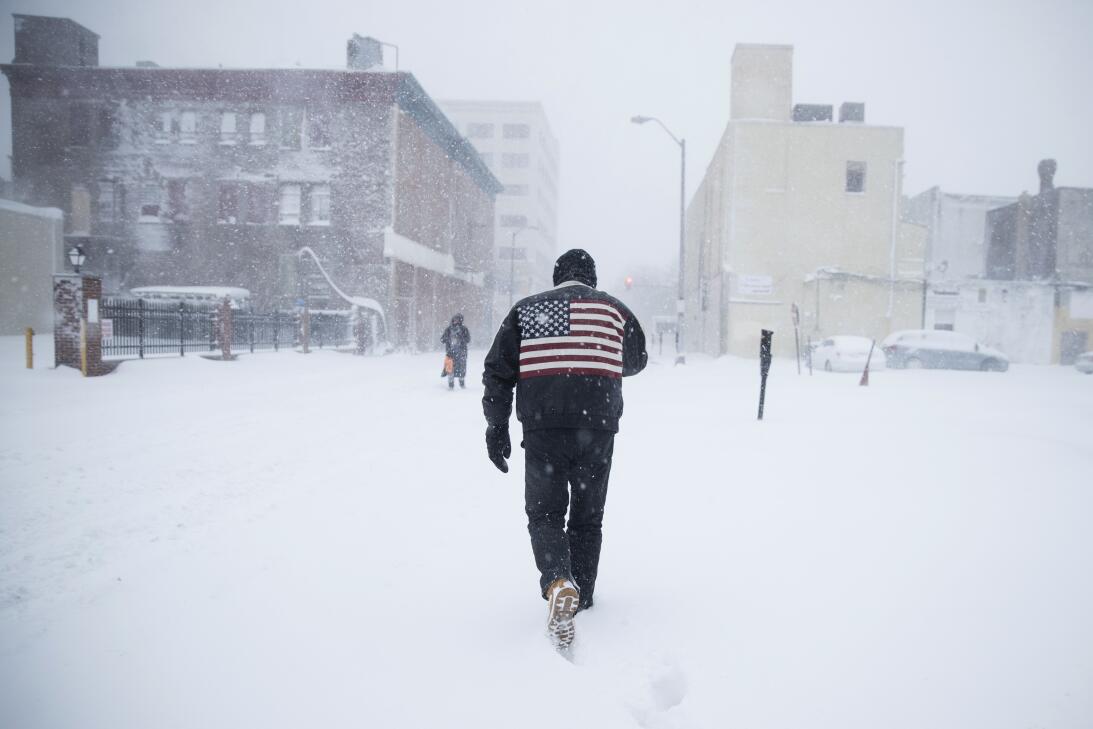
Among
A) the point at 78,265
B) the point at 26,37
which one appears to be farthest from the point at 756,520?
the point at 26,37

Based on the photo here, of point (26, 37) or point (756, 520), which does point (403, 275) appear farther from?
point (756, 520)

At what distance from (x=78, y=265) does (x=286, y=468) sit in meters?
11.2

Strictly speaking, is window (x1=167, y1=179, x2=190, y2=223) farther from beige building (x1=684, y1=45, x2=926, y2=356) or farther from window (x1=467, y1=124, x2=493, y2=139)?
window (x1=467, y1=124, x2=493, y2=139)

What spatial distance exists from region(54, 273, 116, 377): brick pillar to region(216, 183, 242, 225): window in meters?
17.4

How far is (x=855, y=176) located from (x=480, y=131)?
1987 inches

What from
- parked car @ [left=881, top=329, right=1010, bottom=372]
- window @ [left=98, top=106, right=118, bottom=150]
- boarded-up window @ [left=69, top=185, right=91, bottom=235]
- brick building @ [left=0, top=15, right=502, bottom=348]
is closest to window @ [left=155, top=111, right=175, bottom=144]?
brick building @ [left=0, top=15, right=502, bottom=348]

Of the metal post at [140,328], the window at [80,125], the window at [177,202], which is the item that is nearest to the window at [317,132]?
the window at [177,202]

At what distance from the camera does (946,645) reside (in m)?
2.89

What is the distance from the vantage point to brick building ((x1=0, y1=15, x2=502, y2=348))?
2847 centimetres

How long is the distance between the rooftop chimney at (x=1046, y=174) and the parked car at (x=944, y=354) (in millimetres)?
24840

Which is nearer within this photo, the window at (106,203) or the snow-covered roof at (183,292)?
the snow-covered roof at (183,292)

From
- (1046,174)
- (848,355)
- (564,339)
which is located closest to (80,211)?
(848,355)

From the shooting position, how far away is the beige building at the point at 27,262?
2520cm

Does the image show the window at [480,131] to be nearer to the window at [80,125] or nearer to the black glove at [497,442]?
the window at [80,125]
